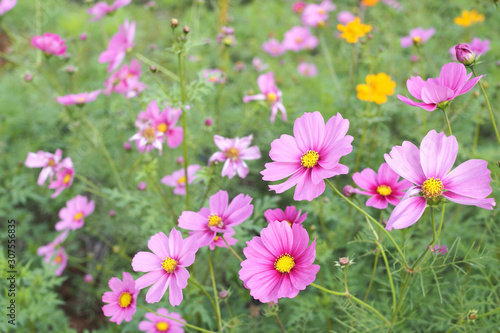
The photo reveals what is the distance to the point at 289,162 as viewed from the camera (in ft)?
2.96

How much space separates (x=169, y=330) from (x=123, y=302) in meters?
0.27

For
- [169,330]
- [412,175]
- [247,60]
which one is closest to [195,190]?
[169,330]

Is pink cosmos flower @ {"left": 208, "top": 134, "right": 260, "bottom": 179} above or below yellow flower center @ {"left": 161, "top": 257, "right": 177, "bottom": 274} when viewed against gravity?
below

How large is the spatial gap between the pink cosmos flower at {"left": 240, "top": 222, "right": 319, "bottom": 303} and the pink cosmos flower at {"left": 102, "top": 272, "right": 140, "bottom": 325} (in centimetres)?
32

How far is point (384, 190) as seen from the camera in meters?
0.98

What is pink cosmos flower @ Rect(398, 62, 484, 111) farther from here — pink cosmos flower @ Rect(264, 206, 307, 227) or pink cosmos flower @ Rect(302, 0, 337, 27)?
pink cosmos flower @ Rect(302, 0, 337, 27)

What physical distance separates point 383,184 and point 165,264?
1.89 ft

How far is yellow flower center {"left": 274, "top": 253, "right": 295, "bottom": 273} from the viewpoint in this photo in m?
0.83

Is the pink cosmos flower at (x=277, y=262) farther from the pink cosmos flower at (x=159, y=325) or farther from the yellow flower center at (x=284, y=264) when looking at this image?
the pink cosmos flower at (x=159, y=325)

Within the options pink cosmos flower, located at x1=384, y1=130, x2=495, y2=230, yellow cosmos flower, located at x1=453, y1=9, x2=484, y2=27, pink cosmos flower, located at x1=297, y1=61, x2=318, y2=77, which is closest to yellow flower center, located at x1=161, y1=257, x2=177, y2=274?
pink cosmos flower, located at x1=384, y1=130, x2=495, y2=230

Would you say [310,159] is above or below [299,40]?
above

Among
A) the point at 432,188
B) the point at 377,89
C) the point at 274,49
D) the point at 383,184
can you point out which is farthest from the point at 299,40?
the point at 432,188

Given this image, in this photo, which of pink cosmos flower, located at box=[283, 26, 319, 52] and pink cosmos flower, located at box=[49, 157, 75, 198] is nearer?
pink cosmos flower, located at box=[49, 157, 75, 198]

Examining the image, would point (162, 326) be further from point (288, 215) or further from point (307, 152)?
point (307, 152)
